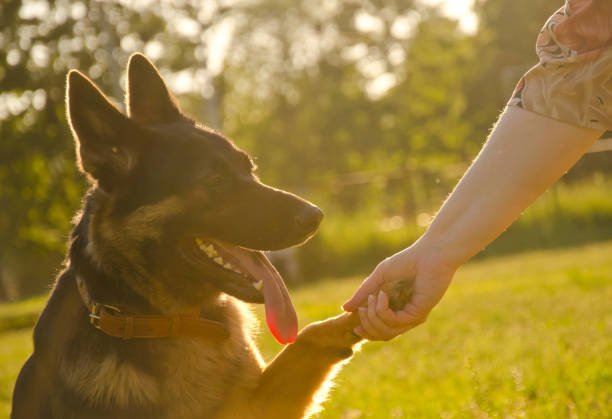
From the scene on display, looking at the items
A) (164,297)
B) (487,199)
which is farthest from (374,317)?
(164,297)

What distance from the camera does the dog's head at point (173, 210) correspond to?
12.3 feet

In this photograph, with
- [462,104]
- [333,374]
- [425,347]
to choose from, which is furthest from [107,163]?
[462,104]

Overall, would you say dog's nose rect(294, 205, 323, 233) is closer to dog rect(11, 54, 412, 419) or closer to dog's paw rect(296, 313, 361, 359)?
dog rect(11, 54, 412, 419)

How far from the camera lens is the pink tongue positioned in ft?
12.0

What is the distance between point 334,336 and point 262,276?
53cm

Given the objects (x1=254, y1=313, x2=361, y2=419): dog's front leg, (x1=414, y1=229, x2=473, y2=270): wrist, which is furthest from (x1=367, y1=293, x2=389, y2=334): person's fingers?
(x1=254, y1=313, x2=361, y2=419): dog's front leg

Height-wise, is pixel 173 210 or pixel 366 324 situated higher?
pixel 173 210

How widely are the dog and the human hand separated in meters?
0.54

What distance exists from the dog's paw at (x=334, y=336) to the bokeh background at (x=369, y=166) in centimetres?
97

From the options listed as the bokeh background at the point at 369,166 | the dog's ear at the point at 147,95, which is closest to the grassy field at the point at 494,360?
the bokeh background at the point at 369,166

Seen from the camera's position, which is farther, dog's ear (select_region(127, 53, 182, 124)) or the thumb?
dog's ear (select_region(127, 53, 182, 124))

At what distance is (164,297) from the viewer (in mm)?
3869

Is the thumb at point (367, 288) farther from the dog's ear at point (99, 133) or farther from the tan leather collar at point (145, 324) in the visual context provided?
the dog's ear at point (99, 133)

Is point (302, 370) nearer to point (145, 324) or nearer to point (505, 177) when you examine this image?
point (145, 324)
